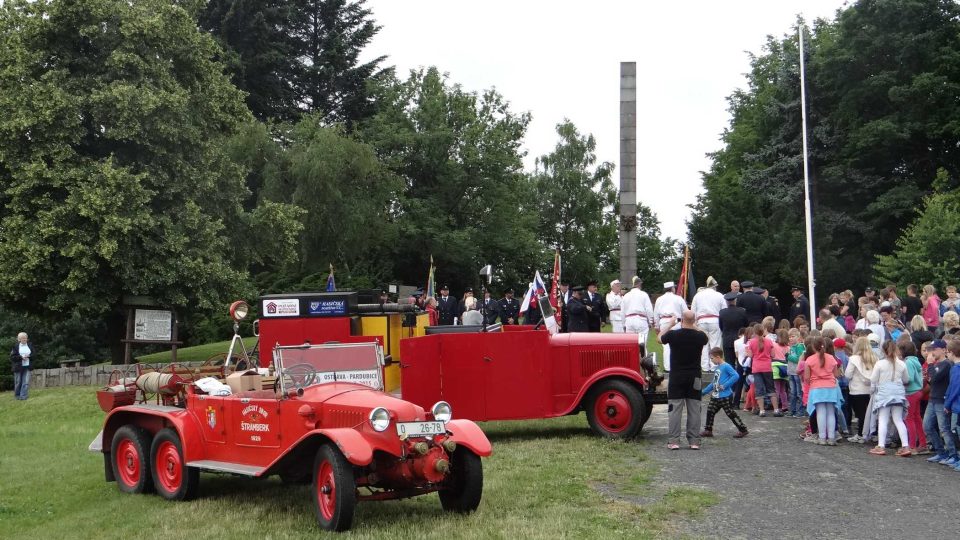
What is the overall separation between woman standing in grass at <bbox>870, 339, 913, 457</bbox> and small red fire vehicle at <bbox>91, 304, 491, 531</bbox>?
239 inches

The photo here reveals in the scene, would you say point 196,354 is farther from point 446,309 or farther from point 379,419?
point 379,419

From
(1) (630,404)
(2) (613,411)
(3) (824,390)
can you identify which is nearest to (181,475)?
(2) (613,411)

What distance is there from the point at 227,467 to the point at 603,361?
19.6 feet

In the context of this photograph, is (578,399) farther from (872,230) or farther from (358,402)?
(872,230)

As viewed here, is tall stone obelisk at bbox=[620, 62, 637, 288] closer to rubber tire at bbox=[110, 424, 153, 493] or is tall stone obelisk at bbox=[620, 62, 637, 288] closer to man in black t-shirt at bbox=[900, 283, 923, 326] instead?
man in black t-shirt at bbox=[900, 283, 923, 326]

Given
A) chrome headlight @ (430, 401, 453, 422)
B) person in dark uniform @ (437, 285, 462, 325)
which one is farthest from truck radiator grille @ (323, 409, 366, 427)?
person in dark uniform @ (437, 285, 462, 325)

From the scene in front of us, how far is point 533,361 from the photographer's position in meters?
14.6

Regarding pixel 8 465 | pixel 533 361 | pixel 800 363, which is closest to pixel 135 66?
pixel 8 465

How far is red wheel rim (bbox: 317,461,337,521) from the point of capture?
9.52 metres

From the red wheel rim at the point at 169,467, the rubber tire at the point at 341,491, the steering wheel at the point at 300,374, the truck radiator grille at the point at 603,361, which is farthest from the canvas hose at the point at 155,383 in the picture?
the truck radiator grille at the point at 603,361

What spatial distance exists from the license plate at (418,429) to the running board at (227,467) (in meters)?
1.83

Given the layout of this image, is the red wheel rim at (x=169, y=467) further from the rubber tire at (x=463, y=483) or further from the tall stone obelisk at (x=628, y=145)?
the tall stone obelisk at (x=628, y=145)

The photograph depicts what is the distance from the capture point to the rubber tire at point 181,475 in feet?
37.8

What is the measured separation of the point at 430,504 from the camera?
10852 millimetres
